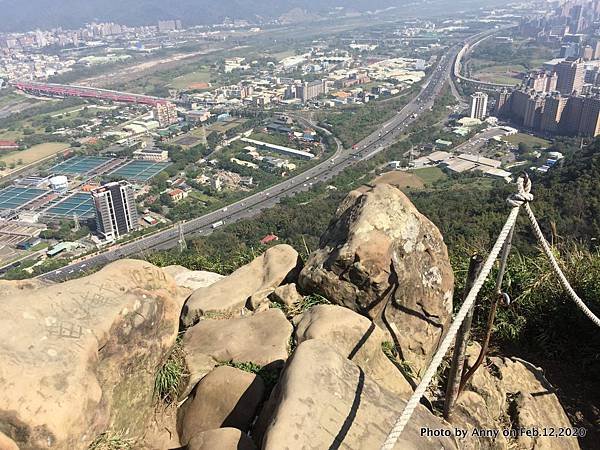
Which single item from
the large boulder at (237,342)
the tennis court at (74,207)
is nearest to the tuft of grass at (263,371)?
the large boulder at (237,342)

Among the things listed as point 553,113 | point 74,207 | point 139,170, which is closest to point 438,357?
point 74,207

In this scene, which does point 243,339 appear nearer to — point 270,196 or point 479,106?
point 270,196

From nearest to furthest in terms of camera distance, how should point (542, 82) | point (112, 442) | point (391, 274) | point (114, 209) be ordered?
point (112, 442) < point (391, 274) < point (114, 209) < point (542, 82)

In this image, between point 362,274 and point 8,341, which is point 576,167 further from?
point 8,341

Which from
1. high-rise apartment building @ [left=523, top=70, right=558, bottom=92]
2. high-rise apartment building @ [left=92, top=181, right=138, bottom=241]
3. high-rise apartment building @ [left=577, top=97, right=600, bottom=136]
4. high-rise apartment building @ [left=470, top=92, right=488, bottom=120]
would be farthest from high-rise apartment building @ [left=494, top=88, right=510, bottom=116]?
high-rise apartment building @ [left=92, top=181, right=138, bottom=241]

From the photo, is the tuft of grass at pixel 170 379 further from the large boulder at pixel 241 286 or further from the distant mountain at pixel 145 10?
the distant mountain at pixel 145 10
